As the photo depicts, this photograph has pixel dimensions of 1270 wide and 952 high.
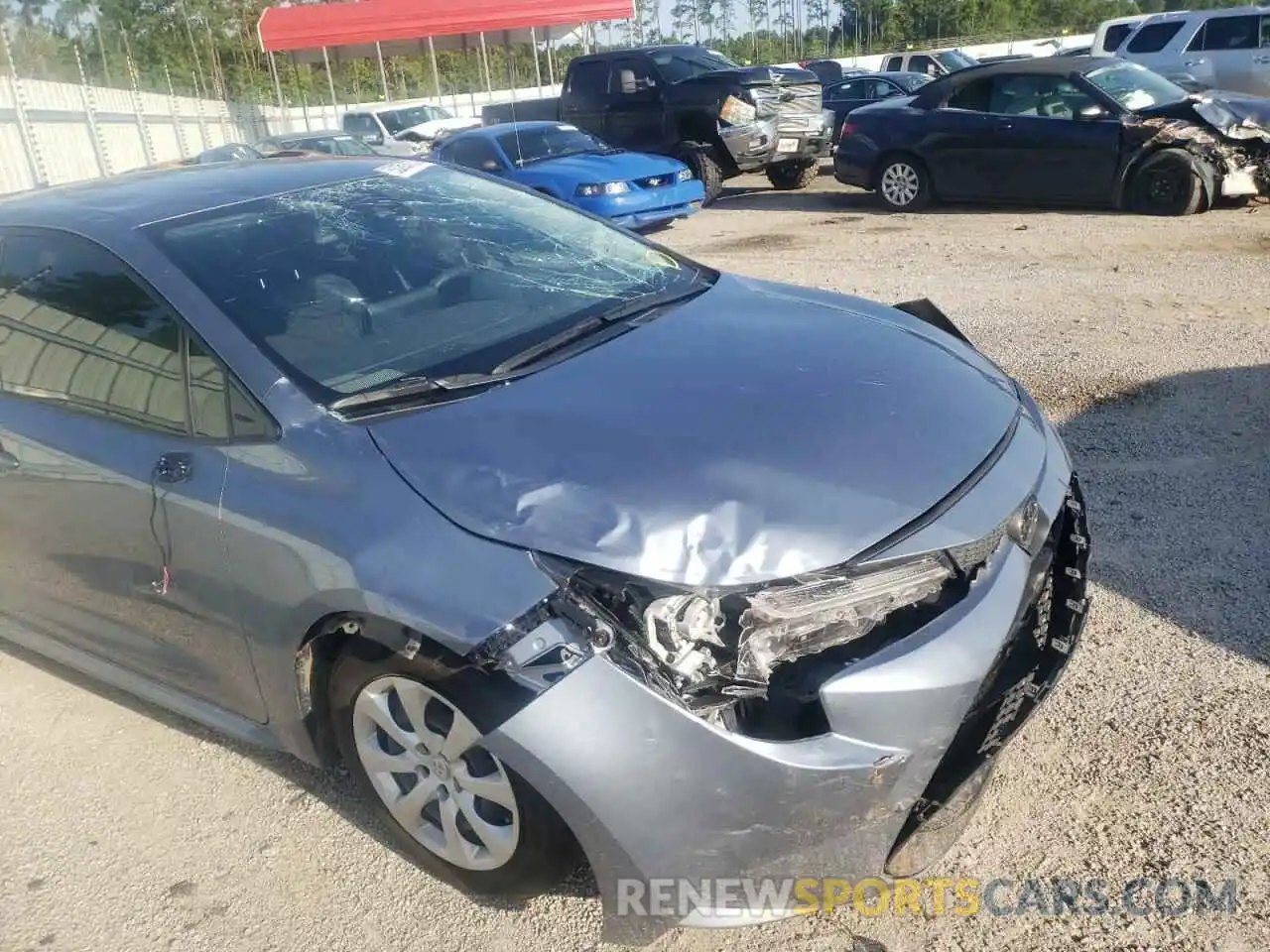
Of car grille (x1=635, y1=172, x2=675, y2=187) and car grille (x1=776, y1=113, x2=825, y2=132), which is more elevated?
car grille (x1=776, y1=113, x2=825, y2=132)

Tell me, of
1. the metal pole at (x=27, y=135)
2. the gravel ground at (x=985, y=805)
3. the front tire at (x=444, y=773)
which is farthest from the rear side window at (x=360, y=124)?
the front tire at (x=444, y=773)

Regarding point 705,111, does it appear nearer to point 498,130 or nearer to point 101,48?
point 498,130

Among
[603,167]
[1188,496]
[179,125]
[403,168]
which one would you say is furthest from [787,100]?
[179,125]

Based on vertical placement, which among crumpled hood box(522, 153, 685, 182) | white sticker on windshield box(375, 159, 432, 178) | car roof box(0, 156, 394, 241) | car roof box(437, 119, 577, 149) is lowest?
crumpled hood box(522, 153, 685, 182)

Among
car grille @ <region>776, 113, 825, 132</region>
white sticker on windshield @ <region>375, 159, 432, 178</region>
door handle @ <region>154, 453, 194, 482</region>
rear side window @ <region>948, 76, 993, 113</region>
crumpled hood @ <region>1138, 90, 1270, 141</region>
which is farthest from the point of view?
car grille @ <region>776, 113, 825, 132</region>

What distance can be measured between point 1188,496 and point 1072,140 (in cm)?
726

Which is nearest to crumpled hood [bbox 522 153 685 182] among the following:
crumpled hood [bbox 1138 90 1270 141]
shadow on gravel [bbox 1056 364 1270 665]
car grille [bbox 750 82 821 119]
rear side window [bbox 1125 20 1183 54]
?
car grille [bbox 750 82 821 119]

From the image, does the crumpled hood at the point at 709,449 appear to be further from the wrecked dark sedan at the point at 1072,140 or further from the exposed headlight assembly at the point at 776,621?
the wrecked dark sedan at the point at 1072,140

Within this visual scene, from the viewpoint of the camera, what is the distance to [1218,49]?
15352 mm

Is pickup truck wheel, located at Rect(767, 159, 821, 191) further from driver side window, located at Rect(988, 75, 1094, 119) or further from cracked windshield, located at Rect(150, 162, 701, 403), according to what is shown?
cracked windshield, located at Rect(150, 162, 701, 403)

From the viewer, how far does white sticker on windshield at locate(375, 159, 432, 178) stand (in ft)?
12.3

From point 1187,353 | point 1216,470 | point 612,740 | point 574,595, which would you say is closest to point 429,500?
point 574,595

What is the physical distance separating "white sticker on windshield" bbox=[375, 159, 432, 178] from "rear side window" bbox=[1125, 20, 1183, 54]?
15594 mm

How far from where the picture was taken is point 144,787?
10.0 ft
